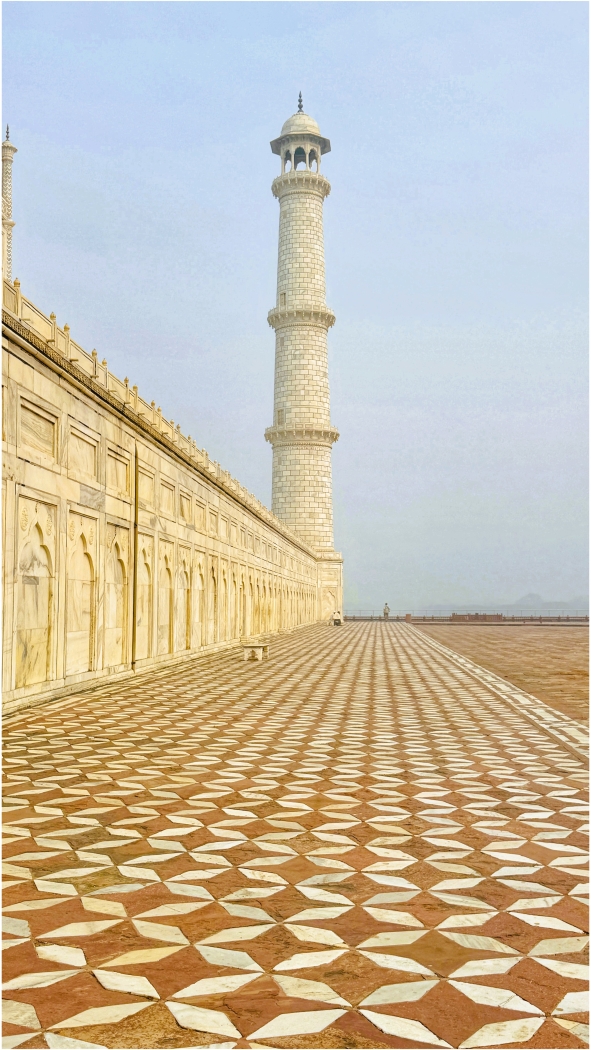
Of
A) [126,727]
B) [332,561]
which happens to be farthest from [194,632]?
[332,561]

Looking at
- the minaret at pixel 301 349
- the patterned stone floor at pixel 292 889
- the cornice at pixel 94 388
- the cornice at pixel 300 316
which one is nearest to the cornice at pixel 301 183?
the minaret at pixel 301 349

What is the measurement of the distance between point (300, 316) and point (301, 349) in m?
1.54

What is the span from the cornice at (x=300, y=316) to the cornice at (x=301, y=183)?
583cm

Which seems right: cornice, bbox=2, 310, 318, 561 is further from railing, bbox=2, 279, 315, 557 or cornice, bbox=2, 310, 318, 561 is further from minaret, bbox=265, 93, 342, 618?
minaret, bbox=265, 93, 342, 618

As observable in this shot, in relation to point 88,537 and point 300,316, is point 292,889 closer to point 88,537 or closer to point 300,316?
point 88,537

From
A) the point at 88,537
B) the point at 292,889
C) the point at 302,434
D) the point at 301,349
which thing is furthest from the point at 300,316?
the point at 292,889

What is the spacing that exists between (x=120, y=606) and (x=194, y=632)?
5.20 m

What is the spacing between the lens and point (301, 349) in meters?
43.4

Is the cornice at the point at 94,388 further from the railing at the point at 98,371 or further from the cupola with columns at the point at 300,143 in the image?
the cupola with columns at the point at 300,143

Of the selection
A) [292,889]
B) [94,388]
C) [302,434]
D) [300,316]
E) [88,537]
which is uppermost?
[300,316]

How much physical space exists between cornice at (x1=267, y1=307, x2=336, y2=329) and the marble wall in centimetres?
2444

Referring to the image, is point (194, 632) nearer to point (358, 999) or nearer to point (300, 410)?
point (358, 999)

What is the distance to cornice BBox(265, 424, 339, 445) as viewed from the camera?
143ft

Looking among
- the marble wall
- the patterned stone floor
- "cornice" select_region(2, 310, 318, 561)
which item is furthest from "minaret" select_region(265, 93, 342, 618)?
the patterned stone floor
